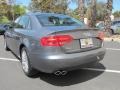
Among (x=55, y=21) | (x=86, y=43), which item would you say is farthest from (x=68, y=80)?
(x=55, y=21)

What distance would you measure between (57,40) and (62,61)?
463 mm

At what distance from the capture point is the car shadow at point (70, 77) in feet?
21.0

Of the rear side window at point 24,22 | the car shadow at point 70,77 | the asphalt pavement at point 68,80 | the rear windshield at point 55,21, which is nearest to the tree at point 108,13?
the asphalt pavement at point 68,80

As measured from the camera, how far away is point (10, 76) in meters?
7.09

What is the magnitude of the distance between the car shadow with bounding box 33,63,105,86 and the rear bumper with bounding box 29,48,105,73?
56cm

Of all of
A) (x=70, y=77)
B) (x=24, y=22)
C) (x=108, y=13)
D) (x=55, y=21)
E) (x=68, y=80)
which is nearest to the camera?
(x=68, y=80)

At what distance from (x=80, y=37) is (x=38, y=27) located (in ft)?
3.65

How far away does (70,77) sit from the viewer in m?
6.79

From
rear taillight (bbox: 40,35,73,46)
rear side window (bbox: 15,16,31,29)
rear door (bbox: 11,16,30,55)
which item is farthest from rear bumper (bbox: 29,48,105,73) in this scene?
rear door (bbox: 11,16,30,55)

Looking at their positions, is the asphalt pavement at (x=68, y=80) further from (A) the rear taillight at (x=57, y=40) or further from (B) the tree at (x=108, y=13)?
(B) the tree at (x=108, y=13)

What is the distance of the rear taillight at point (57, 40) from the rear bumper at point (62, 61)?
261 mm

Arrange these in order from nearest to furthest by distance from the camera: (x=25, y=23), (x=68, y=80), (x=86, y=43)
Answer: (x=86, y=43) < (x=68, y=80) < (x=25, y=23)

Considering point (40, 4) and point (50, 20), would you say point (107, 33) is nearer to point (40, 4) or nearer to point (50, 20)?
point (50, 20)

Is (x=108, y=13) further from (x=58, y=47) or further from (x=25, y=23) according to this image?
(x=58, y=47)
